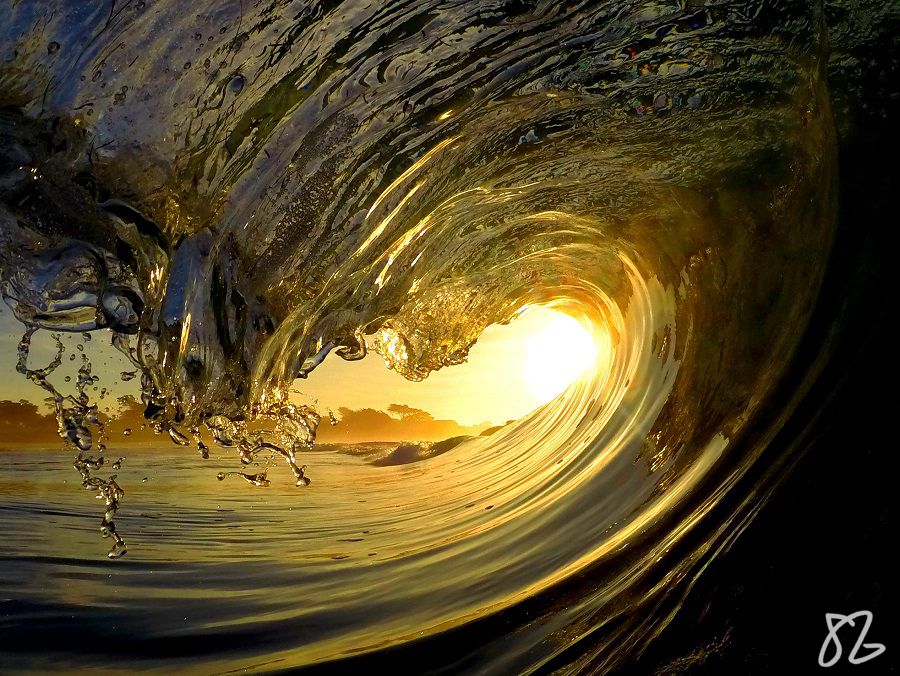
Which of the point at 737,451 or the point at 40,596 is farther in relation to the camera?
the point at 40,596

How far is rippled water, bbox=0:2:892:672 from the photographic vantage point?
63.7 inches

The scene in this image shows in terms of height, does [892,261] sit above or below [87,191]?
below

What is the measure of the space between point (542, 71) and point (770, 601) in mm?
1485

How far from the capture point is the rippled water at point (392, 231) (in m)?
1.62

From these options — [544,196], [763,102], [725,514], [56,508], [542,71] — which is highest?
[56,508]

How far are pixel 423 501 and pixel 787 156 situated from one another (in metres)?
2.97

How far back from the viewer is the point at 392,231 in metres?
2.41

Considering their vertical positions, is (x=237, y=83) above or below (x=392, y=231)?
below

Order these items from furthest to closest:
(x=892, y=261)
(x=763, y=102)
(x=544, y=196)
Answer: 1. (x=544, y=196)
2. (x=763, y=102)
3. (x=892, y=261)

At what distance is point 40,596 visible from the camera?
2.27 meters

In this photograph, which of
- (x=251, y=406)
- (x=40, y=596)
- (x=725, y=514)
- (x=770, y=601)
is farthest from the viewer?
(x=251, y=406)

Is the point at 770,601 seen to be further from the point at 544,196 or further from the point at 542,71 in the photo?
the point at 544,196

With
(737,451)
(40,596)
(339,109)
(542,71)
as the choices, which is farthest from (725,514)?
(40,596)

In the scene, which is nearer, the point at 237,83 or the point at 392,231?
the point at 237,83
